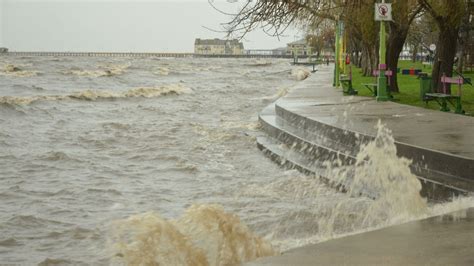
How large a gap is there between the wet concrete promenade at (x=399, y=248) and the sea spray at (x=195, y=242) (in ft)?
2.70

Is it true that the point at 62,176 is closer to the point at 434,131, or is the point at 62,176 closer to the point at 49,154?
the point at 49,154

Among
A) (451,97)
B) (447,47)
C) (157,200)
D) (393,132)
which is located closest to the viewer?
(157,200)

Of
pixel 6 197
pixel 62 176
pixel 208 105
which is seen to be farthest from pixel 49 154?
pixel 208 105

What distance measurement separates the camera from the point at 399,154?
32.0ft

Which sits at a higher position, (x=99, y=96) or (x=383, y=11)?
(x=383, y=11)

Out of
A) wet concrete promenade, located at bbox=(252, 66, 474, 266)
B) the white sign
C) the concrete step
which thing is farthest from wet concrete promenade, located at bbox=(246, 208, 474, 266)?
the white sign

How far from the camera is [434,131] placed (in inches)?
456

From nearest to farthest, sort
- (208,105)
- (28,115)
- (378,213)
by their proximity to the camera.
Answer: (378,213)
(28,115)
(208,105)

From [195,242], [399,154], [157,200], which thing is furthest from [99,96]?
[195,242]

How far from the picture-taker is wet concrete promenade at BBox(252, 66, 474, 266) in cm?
→ 494

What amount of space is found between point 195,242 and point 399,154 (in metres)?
4.55

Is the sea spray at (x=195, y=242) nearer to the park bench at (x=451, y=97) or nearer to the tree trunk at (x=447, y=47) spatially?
the park bench at (x=451, y=97)

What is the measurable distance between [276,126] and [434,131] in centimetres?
435

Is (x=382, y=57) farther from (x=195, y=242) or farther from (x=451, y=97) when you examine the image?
(x=195, y=242)
